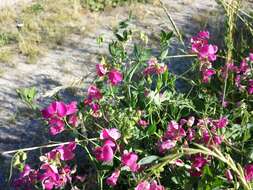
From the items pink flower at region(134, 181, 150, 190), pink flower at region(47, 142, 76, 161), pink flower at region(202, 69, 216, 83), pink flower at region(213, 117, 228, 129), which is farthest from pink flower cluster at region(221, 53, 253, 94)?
pink flower at region(134, 181, 150, 190)

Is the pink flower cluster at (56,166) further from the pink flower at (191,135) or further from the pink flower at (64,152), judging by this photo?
the pink flower at (191,135)

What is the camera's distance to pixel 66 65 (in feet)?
15.3

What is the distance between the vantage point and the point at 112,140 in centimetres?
206

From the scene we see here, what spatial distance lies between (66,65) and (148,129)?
7.82 ft

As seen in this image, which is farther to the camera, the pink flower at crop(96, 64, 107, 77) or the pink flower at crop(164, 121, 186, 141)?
the pink flower at crop(96, 64, 107, 77)

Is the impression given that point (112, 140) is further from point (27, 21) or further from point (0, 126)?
point (27, 21)

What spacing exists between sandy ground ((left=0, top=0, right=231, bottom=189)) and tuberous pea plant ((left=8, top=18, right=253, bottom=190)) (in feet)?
0.93

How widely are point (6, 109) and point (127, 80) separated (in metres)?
1.62

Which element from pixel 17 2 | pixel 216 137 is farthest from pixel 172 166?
pixel 17 2

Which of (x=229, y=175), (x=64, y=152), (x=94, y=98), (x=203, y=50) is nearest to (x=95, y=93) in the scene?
(x=94, y=98)

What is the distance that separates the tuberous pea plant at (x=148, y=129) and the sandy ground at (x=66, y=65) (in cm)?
28

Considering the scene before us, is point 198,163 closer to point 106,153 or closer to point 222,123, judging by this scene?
point 222,123

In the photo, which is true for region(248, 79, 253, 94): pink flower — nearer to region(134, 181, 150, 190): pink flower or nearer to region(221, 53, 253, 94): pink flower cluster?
region(221, 53, 253, 94): pink flower cluster

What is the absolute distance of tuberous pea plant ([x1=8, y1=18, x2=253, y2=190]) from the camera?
83.3 inches
